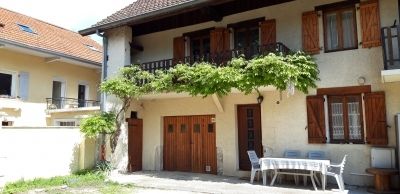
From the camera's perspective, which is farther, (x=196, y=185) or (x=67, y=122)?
(x=67, y=122)

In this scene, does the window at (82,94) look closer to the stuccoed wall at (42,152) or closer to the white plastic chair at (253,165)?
the stuccoed wall at (42,152)

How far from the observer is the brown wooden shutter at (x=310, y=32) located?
10.5 meters

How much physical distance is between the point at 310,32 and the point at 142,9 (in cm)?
652

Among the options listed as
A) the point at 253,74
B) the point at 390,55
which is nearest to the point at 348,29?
the point at 390,55

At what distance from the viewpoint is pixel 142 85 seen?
12055mm

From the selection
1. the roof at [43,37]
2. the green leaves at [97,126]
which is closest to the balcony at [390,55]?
the green leaves at [97,126]

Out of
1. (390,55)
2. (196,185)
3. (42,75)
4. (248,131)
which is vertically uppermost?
(42,75)

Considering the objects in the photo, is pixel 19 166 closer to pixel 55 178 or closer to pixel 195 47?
pixel 55 178

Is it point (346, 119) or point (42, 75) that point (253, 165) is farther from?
point (42, 75)

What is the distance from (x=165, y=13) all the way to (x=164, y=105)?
3.64 meters

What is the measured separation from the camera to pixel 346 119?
998 centimetres

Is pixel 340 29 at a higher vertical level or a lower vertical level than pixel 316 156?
higher

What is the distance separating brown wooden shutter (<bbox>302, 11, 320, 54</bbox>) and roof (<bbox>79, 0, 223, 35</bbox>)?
9.55 ft

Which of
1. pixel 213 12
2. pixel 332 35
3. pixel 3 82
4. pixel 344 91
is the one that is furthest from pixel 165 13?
pixel 3 82
